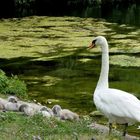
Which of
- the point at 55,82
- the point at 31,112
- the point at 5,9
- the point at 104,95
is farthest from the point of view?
the point at 5,9

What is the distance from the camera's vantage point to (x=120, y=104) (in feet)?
20.1

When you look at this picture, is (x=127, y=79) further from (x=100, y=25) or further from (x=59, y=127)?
(x=100, y=25)

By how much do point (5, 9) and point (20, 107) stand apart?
92.4 feet

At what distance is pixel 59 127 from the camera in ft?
21.4

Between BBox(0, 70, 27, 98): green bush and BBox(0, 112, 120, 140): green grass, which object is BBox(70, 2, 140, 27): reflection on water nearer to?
BBox(0, 70, 27, 98): green bush

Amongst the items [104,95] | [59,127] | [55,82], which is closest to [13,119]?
[59,127]

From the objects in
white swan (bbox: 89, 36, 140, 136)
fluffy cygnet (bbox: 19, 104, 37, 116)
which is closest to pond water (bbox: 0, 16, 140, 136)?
fluffy cygnet (bbox: 19, 104, 37, 116)

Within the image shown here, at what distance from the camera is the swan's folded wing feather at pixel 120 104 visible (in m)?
5.91

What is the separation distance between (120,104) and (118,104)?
4cm

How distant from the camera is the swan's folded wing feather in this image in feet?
19.4

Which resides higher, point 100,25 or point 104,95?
point 104,95

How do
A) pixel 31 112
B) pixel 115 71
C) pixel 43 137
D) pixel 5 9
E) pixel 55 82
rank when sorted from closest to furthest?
pixel 43 137, pixel 31 112, pixel 55 82, pixel 115 71, pixel 5 9

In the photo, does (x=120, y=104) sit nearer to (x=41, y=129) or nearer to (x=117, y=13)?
(x=41, y=129)

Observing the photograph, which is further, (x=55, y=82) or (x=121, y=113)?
(x=55, y=82)
